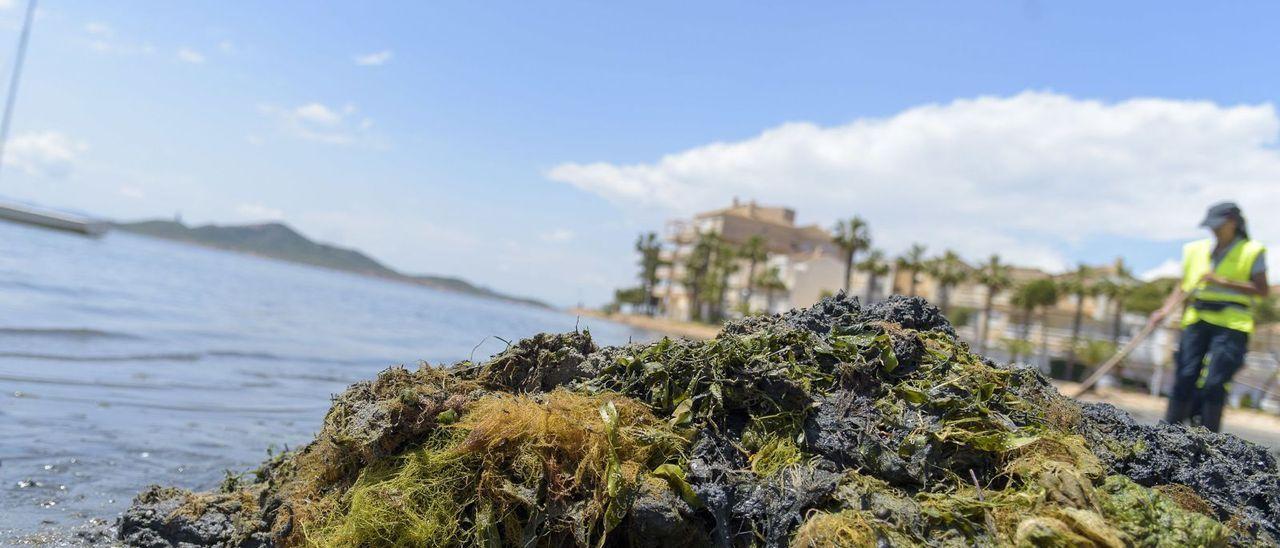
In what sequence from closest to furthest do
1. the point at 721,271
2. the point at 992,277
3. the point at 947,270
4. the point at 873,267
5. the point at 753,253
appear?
the point at 992,277
the point at 947,270
the point at 873,267
the point at 753,253
the point at 721,271

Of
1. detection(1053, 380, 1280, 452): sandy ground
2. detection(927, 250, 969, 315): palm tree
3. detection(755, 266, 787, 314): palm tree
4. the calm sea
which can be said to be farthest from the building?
the calm sea

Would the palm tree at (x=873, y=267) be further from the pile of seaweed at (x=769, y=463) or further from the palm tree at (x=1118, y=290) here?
the pile of seaweed at (x=769, y=463)

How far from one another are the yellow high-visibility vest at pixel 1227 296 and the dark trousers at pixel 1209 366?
0.21 feet

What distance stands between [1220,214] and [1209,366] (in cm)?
123

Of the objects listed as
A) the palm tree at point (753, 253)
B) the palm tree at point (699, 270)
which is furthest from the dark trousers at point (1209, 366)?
the palm tree at point (699, 270)

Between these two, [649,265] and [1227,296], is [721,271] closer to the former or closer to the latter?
[649,265]

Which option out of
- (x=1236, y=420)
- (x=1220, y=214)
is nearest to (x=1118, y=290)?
(x=1236, y=420)

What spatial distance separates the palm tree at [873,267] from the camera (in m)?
68.3

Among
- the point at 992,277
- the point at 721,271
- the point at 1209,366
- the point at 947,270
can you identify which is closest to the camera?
the point at 1209,366

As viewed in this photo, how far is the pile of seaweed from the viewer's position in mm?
2936

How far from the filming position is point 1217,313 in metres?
6.06

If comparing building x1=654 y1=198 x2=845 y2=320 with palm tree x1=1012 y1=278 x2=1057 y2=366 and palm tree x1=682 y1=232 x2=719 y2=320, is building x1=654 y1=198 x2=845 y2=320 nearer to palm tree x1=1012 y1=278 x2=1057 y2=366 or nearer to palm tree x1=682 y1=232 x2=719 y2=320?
palm tree x1=682 y1=232 x2=719 y2=320

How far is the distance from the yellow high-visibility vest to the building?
71867 millimetres

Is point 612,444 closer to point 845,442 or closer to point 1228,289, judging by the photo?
point 845,442
